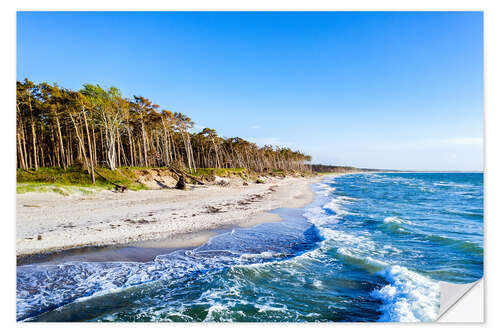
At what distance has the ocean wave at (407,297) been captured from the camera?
13.4ft

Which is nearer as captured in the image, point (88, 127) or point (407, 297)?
point (407, 297)

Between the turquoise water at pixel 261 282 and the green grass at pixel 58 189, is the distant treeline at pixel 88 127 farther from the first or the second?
the turquoise water at pixel 261 282

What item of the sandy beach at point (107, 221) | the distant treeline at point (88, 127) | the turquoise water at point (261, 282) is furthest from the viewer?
the distant treeline at point (88, 127)

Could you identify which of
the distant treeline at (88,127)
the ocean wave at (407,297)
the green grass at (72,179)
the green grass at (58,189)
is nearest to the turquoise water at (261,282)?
the ocean wave at (407,297)

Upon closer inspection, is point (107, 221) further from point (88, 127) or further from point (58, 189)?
point (88, 127)

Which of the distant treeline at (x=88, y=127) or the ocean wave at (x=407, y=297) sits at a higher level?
the distant treeline at (x=88, y=127)

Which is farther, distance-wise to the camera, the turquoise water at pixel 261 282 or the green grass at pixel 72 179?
the green grass at pixel 72 179

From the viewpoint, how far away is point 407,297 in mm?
4664

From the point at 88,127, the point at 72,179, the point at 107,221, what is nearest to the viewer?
the point at 107,221

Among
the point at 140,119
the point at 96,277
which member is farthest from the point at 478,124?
the point at 140,119

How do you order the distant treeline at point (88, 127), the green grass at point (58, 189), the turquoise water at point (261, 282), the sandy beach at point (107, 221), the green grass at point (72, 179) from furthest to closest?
the distant treeline at point (88, 127)
the green grass at point (72, 179)
the green grass at point (58, 189)
the sandy beach at point (107, 221)
the turquoise water at point (261, 282)

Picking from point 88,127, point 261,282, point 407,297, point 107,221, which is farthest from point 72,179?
point 407,297

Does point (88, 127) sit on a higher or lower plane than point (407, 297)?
higher

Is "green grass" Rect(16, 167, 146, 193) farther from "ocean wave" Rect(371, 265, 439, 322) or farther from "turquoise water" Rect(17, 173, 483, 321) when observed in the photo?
"ocean wave" Rect(371, 265, 439, 322)
